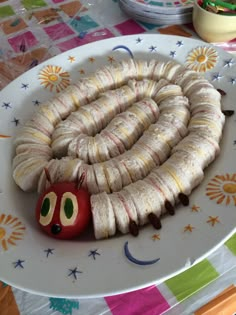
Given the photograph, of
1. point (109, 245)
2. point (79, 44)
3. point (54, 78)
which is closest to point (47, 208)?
point (109, 245)

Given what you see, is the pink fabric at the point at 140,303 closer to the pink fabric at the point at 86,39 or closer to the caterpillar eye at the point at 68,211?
the caterpillar eye at the point at 68,211

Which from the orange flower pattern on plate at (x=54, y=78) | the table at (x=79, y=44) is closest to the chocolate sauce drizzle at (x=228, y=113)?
the table at (x=79, y=44)

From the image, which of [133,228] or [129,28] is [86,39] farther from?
[133,228]

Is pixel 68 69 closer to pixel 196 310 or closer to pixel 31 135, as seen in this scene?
pixel 31 135

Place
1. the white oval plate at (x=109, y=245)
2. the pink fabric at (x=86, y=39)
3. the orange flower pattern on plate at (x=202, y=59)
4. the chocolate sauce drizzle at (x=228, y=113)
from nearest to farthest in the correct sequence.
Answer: the white oval plate at (x=109, y=245), the chocolate sauce drizzle at (x=228, y=113), the orange flower pattern on plate at (x=202, y=59), the pink fabric at (x=86, y=39)

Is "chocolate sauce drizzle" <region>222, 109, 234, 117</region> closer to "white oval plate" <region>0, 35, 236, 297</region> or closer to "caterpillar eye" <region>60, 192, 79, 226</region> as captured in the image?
"white oval plate" <region>0, 35, 236, 297</region>

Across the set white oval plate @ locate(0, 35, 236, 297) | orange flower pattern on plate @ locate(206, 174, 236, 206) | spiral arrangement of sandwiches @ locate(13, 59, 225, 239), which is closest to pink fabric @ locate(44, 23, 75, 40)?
spiral arrangement of sandwiches @ locate(13, 59, 225, 239)
